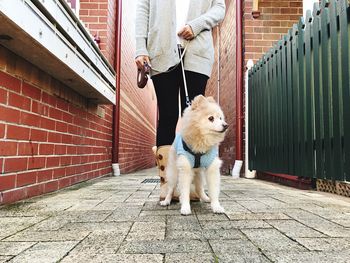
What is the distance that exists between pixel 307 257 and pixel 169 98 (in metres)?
1.75

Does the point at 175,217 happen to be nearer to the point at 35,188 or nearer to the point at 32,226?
the point at 32,226

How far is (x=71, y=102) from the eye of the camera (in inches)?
146

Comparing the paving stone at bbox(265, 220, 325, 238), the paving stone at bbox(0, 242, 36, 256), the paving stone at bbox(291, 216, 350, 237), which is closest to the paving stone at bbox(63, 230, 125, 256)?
the paving stone at bbox(0, 242, 36, 256)

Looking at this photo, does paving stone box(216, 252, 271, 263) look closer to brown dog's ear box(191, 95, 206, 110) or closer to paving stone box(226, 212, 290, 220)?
paving stone box(226, 212, 290, 220)

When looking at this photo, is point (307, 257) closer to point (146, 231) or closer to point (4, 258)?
point (146, 231)

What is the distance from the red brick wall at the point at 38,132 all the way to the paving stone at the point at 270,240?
1.69 meters

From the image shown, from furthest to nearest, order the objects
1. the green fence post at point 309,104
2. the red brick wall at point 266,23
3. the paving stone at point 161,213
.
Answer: the red brick wall at point 266,23 < the green fence post at point 309,104 < the paving stone at point 161,213

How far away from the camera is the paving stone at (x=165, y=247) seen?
135cm

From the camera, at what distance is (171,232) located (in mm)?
1677

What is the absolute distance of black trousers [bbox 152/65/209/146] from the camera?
9.03 ft

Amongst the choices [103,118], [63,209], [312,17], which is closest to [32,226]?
[63,209]

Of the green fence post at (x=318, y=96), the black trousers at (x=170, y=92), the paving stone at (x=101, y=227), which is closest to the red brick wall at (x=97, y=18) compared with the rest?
the black trousers at (x=170, y=92)

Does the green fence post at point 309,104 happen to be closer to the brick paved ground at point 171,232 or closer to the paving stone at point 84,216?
the brick paved ground at point 171,232

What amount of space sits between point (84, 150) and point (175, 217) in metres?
2.43
